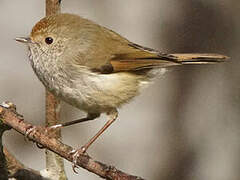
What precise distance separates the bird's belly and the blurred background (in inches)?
66.1

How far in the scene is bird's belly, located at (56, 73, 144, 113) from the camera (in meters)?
3.87

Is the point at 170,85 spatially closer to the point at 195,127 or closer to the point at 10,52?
the point at 195,127

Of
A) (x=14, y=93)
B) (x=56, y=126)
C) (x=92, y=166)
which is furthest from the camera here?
(x=14, y=93)

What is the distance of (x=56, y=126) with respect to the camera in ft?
13.6

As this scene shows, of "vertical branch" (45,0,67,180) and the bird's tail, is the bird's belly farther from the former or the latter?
the bird's tail

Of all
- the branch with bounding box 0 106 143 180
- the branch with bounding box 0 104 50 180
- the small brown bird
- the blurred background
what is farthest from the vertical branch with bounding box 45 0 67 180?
the blurred background

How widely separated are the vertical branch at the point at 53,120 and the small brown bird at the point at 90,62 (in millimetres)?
84

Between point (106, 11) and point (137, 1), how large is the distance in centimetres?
38

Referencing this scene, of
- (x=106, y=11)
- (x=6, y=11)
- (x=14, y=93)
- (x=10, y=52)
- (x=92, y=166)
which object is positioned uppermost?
(x=106, y=11)

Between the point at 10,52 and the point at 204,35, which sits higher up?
the point at 204,35

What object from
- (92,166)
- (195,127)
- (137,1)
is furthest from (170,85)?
(92,166)

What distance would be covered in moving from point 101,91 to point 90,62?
0.24 m

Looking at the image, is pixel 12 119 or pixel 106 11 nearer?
pixel 12 119

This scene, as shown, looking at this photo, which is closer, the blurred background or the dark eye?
the dark eye
